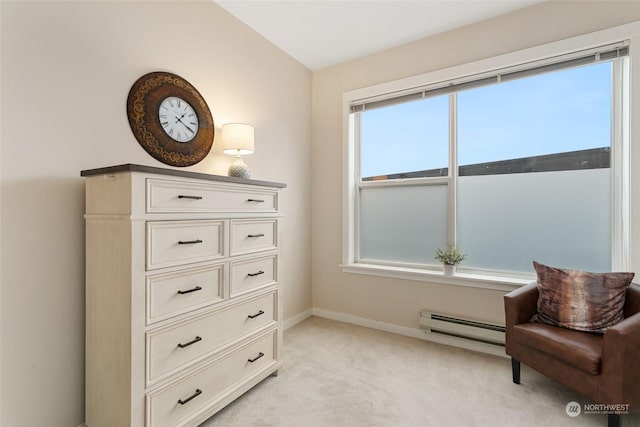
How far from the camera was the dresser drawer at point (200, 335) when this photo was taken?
1.38 m

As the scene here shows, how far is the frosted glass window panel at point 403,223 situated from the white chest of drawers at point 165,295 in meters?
1.60

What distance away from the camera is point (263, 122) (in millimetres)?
2729

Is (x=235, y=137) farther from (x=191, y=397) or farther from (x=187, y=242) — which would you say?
(x=191, y=397)

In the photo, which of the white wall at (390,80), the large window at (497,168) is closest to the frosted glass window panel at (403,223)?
the large window at (497,168)

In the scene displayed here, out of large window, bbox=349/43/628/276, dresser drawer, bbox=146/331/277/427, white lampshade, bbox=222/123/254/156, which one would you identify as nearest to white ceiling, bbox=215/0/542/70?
large window, bbox=349/43/628/276

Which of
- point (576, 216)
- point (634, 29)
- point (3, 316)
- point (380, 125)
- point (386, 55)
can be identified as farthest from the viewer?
point (380, 125)

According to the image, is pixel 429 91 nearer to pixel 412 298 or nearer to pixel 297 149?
pixel 297 149

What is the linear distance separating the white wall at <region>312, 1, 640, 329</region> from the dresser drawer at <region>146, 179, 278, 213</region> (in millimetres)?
1360

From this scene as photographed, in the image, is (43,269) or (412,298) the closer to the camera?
(43,269)

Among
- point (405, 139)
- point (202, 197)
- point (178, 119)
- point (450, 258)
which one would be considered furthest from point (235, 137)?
point (450, 258)

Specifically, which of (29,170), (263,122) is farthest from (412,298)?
(29,170)

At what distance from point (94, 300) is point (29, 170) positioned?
68cm

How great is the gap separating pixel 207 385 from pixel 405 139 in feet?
8.61

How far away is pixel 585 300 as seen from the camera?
1.77 m
